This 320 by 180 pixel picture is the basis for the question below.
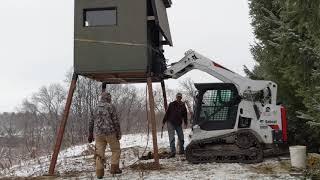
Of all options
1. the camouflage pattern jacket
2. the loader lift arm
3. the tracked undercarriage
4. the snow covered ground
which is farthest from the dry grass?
the loader lift arm

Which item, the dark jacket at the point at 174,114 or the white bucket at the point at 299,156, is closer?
the white bucket at the point at 299,156

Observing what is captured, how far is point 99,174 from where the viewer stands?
1103 cm

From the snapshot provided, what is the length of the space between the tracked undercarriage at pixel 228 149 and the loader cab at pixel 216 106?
35cm

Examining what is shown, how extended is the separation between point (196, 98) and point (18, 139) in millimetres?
21194

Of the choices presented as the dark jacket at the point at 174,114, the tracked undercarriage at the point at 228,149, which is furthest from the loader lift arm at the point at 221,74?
the tracked undercarriage at the point at 228,149

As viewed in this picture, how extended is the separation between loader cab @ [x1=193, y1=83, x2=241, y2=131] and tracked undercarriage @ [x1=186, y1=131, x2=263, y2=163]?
35cm

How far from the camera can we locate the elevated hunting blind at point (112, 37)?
12.9 m

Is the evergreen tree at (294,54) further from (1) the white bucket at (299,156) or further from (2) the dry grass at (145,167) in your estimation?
(2) the dry grass at (145,167)

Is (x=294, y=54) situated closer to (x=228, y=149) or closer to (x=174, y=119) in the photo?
(x=228, y=149)

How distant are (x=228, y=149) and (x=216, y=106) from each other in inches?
47.6

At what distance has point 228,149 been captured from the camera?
13.0 metres

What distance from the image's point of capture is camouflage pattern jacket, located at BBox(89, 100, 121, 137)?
37.0 ft

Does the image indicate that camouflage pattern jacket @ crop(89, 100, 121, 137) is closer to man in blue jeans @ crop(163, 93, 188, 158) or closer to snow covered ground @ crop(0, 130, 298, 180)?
snow covered ground @ crop(0, 130, 298, 180)

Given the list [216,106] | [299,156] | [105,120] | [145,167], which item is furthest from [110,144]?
[299,156]
